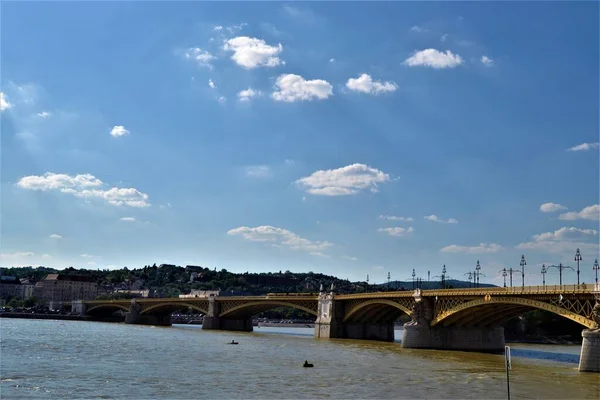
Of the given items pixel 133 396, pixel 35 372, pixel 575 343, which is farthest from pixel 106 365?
pixel 575 343

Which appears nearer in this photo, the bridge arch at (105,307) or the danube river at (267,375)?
the danube river at (267,375)

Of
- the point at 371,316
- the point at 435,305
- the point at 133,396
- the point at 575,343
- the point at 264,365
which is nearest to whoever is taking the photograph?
the point at 133,396

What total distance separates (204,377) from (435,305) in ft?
143

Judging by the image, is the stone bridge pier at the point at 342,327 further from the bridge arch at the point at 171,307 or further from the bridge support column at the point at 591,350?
the bridge support column at the point at 591,350

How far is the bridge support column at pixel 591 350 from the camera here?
174ft

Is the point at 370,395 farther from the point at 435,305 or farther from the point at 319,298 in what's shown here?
the point at 319,298

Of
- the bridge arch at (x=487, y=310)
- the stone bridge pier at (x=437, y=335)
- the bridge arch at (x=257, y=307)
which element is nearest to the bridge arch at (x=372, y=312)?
the bridge arch at (x=257, y=307)

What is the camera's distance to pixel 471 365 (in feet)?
204

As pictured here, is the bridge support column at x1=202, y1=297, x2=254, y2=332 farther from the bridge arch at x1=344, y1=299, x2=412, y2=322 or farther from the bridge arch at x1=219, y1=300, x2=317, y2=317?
the bridge arch at x1=344, y1=299, x2=412, y2=322

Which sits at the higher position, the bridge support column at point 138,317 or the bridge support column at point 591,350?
the bridge support column at point 591,350

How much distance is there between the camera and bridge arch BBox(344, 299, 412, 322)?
4060 inches

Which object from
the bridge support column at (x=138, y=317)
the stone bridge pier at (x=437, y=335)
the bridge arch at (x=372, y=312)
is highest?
the bridge arch at (x=372, y=312)

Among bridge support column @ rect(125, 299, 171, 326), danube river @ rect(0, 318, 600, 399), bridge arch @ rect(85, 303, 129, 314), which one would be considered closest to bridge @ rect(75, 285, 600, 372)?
danube river @ rect(0, 318, 600, 399)

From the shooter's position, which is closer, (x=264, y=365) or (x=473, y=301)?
(x=264, y=365)
